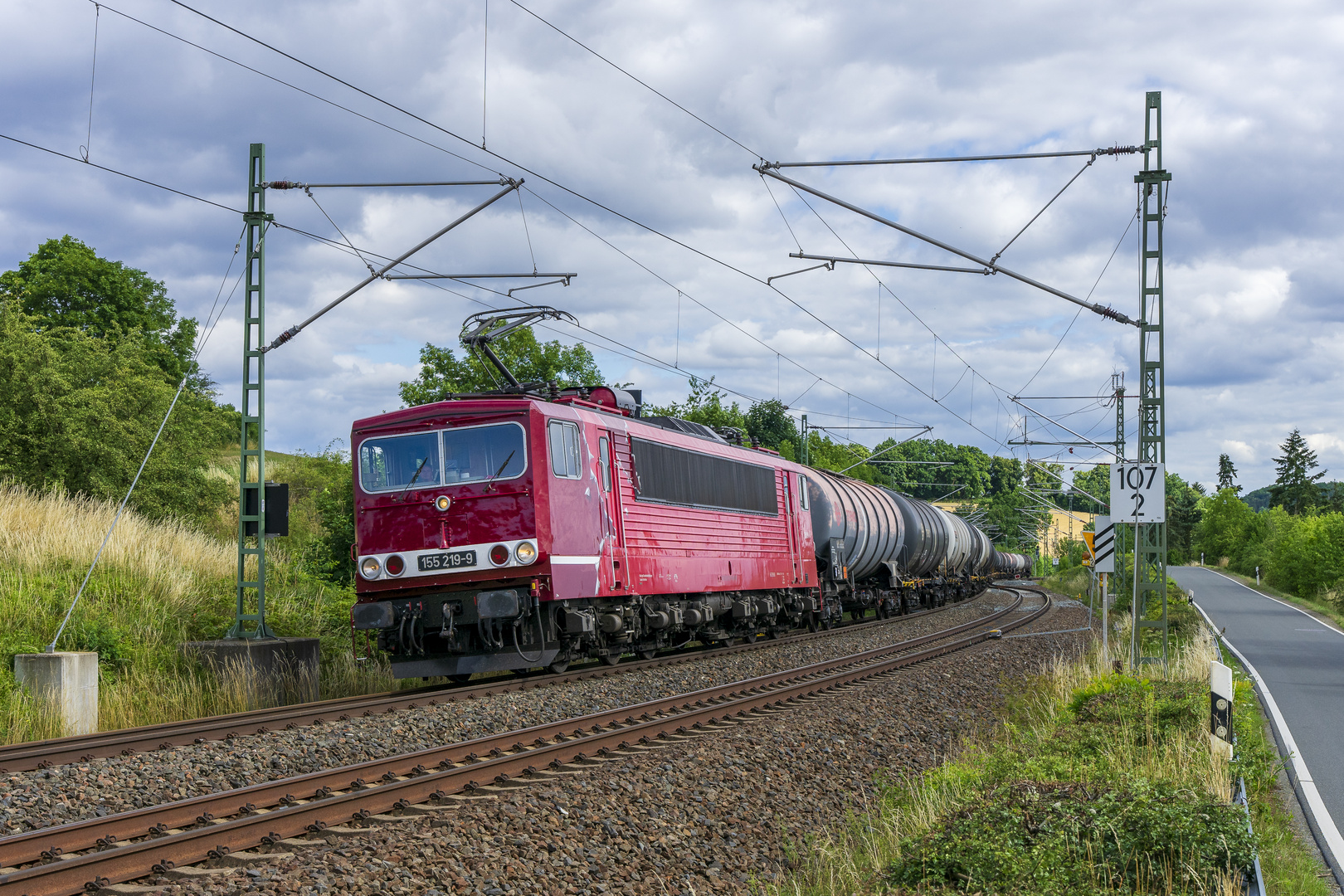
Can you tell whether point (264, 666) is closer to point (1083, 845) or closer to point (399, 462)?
point (399, 462)

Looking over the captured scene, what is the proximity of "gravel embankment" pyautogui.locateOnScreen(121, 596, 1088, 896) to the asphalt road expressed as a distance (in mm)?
3219

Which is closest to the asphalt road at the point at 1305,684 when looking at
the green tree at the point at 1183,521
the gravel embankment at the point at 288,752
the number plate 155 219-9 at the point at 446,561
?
the gravel embankment at the point at 288,752

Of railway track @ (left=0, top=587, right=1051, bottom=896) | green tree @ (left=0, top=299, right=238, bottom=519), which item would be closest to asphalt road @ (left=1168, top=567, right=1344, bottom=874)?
railway track @ (left=0, top=587, right=1051, bottom=896)

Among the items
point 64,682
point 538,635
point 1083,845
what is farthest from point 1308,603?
point 64,682

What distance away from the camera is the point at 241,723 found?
1039cm

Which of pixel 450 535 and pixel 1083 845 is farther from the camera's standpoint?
pixel 450 535

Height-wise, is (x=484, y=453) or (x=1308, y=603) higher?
(x=484, y=453)

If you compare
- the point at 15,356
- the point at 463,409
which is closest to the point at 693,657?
the point at 463,409

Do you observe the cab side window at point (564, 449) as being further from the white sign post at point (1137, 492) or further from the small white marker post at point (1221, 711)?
the small white marker post at point (1221, 711)

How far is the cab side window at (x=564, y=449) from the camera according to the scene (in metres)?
13.9

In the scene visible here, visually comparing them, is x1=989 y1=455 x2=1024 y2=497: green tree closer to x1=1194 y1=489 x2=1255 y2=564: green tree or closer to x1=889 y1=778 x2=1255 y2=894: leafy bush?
x1=1194 y1=489 x2=1255 y2=564: green tree

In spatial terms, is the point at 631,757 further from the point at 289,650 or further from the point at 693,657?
the point at 693,657

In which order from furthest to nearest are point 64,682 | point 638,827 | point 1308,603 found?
point 1308,603
point 64,682
point 638,827

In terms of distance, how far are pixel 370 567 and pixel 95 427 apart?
1621 centimetres
